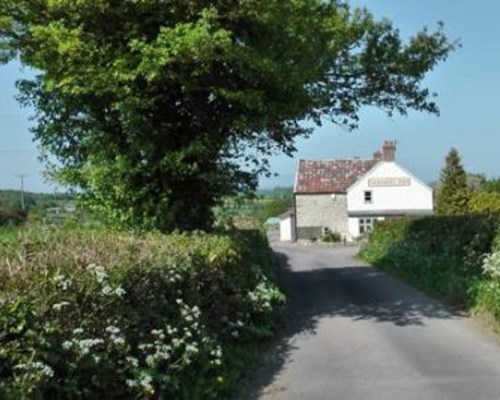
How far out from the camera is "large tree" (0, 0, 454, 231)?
1210 cm

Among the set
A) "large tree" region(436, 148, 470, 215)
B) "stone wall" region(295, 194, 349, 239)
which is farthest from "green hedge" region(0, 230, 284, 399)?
"stone wall" region(295, 194, 349, 239)

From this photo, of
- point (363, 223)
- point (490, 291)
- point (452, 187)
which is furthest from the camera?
point (363, 223)

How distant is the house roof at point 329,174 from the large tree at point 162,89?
5795 centimetres

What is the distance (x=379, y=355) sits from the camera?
10141mm

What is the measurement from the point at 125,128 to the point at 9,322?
26.8 ft

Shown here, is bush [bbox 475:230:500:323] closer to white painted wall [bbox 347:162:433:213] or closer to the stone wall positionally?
white painted wall [bbox 347:162:433:213]

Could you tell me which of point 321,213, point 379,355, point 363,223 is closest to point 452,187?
point 363,223

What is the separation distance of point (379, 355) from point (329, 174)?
65.5m

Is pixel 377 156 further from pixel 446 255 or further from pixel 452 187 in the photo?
pixel 446 255

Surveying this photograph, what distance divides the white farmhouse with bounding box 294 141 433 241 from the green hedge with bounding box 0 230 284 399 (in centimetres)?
6205

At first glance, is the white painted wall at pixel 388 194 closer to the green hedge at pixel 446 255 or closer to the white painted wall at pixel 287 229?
the white painted wall at pixel 287 229

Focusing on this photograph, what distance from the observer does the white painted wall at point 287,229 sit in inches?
3226

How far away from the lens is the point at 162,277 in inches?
312

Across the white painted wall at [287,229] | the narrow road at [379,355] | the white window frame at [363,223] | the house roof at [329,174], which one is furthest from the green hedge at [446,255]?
the white painted wall at [287,229]
